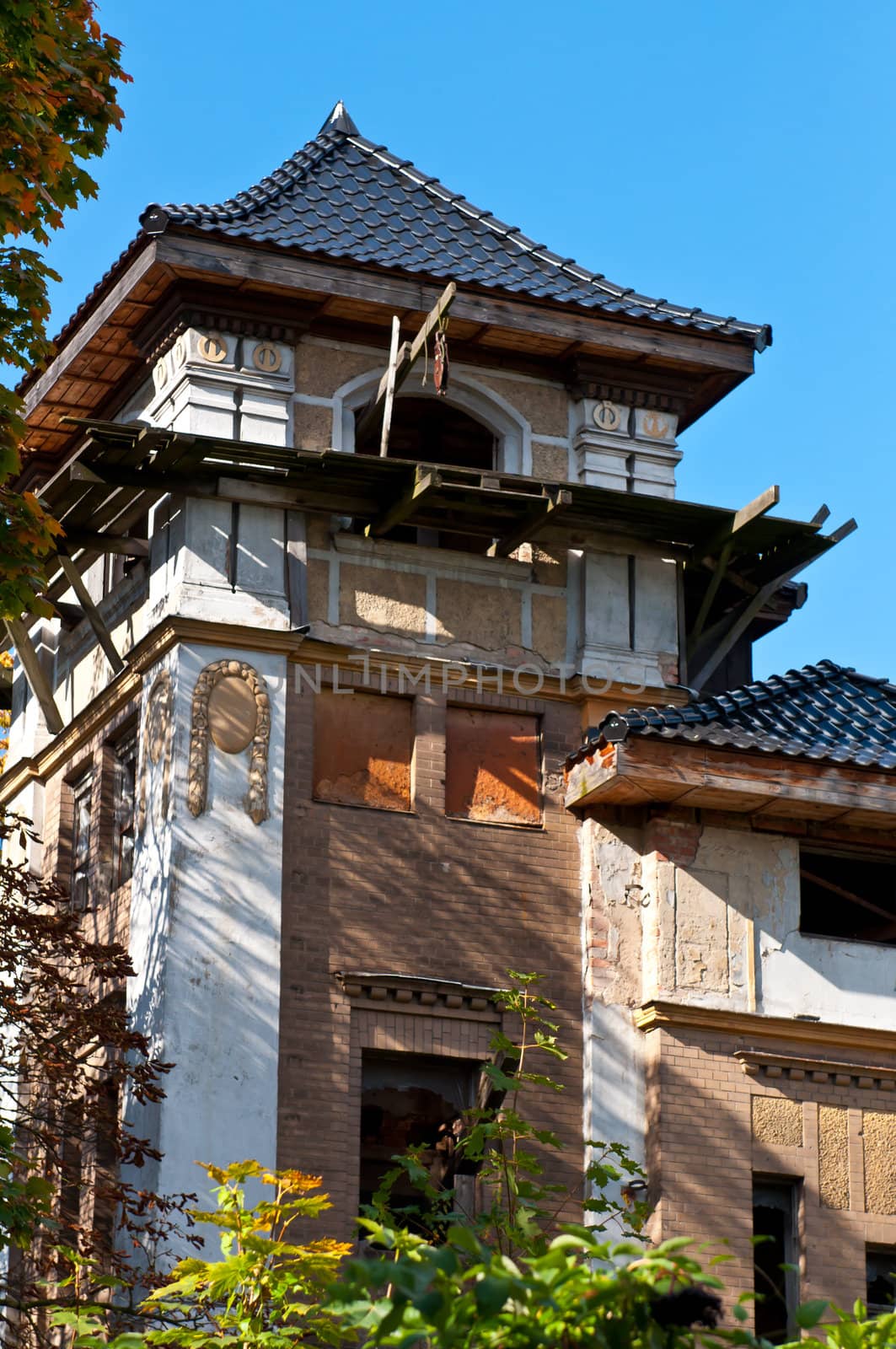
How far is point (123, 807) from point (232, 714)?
2.49 meters

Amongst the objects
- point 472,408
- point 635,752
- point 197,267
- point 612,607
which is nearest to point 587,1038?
point 635,752

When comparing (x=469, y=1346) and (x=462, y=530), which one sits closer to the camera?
(x=469, y=1346)

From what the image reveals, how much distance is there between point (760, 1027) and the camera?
19.8m

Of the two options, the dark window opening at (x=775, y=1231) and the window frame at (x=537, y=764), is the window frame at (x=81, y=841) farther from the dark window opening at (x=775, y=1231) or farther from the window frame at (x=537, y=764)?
the dark window opening at (x=775, y=1231)

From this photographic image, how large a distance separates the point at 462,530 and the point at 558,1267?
44.3 ft

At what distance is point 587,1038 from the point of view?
19.9m

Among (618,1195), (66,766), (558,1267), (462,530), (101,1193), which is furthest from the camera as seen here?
(66,766)

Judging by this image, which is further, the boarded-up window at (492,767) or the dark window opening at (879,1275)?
the boarded-up window at (492,767)

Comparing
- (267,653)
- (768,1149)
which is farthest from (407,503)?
(768,1149)

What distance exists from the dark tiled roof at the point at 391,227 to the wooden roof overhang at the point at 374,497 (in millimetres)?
2004

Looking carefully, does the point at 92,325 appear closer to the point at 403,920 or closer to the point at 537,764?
the point at 537,764

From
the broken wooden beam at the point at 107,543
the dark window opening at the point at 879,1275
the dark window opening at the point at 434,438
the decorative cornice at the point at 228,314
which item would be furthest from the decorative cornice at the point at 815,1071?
the decorative cornice at the point at 228,314

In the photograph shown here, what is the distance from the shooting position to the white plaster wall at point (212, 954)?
723 inches

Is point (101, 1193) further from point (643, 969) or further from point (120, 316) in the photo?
point (120, 316)
